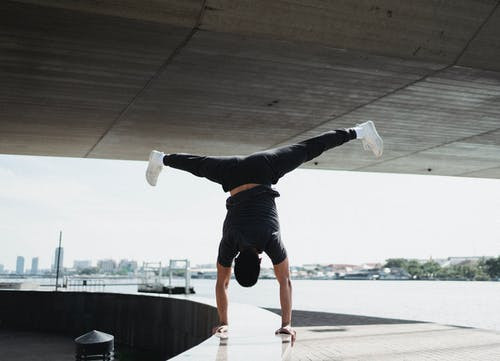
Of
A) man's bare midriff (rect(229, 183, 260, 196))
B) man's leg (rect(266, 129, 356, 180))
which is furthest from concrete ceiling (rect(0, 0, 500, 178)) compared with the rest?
man's bare midriff (rect(229, 183, 260, 196))

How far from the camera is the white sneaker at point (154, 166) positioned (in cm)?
657

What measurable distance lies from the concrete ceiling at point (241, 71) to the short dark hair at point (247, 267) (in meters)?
4.72

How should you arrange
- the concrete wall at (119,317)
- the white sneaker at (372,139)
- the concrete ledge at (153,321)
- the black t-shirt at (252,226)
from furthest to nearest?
1. the concrete wall at (119,317)
2. the white sneaker at (372,139)
3. the black t-shirt at (252,226)
4. the concrete ledge at (153,321)

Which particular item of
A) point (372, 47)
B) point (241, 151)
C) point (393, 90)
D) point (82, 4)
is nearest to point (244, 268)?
point (82, 4)

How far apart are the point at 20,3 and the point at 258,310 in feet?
20.0

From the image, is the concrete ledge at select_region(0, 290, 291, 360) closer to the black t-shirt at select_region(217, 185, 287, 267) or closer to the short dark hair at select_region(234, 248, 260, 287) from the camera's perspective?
the short dark hair at select_region(234, 248, 260, 287)

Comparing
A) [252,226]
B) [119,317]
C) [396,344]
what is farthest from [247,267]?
[119,317]

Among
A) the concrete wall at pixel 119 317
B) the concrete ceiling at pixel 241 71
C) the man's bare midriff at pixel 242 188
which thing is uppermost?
the concrete ceiling at pixel 241 71

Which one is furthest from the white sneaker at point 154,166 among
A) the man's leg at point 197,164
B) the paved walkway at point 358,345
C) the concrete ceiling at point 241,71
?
the concrete ceiling at point 241,71

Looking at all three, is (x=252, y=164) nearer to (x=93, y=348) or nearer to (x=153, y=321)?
(x=93, y=348)

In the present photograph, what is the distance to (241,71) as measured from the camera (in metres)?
10.8

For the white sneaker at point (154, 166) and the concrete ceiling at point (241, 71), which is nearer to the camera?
the white sneaker at point (154, 166)

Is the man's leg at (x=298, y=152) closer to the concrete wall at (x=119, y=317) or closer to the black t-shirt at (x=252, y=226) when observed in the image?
the black t-shirt at (x=252, y=226)

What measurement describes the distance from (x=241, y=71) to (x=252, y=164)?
569cm
